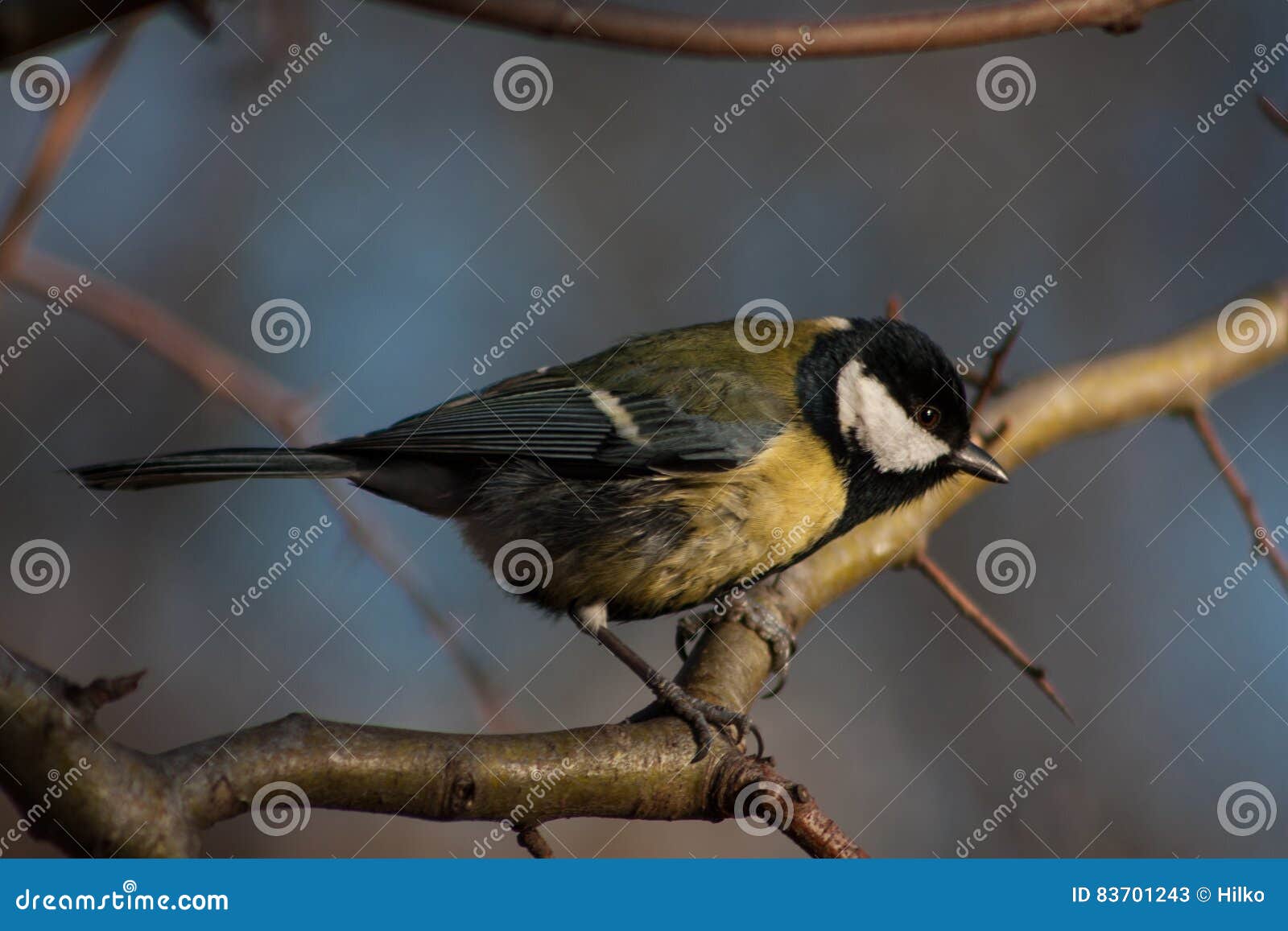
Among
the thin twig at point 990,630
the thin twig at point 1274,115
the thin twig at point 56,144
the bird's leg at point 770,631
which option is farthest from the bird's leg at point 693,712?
the thin twig at point 1274,115

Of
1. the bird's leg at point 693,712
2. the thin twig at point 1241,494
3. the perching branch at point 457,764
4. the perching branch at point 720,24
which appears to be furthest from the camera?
the thin twig at point 1241,494

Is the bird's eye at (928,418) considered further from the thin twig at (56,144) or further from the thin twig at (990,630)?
the thin twig at (56,144)

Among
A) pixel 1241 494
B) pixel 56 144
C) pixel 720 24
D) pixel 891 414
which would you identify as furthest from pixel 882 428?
pixel 56 144

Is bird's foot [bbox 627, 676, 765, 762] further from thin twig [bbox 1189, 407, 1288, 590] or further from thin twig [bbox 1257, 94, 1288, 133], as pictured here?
thin twig [bbox 1257, 94, 1288, 133]

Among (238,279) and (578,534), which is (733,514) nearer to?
(578,534)

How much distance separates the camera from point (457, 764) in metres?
1.44

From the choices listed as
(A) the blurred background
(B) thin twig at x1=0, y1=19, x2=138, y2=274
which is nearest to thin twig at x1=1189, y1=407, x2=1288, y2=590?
(A) the blurred background

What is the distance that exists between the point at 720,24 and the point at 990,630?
138 centimetres

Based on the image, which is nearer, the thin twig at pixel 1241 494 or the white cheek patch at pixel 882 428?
the thin twig at pixel 1241 494

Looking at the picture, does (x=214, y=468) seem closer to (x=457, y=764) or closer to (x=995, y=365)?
(x=457, y=764)

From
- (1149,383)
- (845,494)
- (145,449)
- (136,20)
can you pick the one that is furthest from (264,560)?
(1149,383)

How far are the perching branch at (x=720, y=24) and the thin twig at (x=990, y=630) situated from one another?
1039 mm

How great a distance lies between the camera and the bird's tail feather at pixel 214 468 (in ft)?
5.42

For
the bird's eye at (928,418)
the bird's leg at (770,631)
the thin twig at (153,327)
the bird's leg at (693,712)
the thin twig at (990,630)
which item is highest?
the bird's eye at (928,418)
